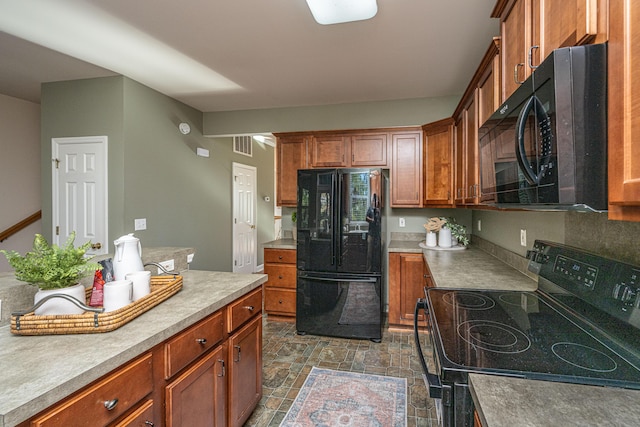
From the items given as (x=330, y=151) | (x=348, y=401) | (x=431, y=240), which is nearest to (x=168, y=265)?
(x=348, y=401)

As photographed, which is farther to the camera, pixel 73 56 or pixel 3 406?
pixel 73 56

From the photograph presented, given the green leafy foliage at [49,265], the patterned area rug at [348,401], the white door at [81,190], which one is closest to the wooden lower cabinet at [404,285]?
the patterned area rug at [348,401]

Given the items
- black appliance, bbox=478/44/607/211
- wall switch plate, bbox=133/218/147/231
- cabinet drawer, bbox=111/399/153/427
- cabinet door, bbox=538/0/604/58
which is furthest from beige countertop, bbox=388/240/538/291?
wall switch plate, bbox=133/218/147/231

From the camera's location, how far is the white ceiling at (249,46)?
206 cm

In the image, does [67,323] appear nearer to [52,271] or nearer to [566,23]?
[52,271]

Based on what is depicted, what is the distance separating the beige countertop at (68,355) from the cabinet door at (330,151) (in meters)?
2.53

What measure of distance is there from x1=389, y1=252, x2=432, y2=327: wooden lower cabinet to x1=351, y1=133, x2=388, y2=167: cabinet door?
1.09 metres

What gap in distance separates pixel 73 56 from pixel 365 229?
10.1 feet

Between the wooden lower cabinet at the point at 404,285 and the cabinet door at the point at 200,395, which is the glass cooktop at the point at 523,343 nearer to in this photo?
the cabinet door at the point at 200,395

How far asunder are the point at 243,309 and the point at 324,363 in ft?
4.34

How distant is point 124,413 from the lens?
1.04m

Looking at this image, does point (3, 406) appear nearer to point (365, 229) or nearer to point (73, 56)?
point (365, 229)

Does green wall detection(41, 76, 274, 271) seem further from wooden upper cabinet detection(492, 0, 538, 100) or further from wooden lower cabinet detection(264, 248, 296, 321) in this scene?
wooden upper cabinet detection(492, 0, 538, 100)

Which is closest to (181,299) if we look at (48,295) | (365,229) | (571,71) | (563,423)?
(48,295)
